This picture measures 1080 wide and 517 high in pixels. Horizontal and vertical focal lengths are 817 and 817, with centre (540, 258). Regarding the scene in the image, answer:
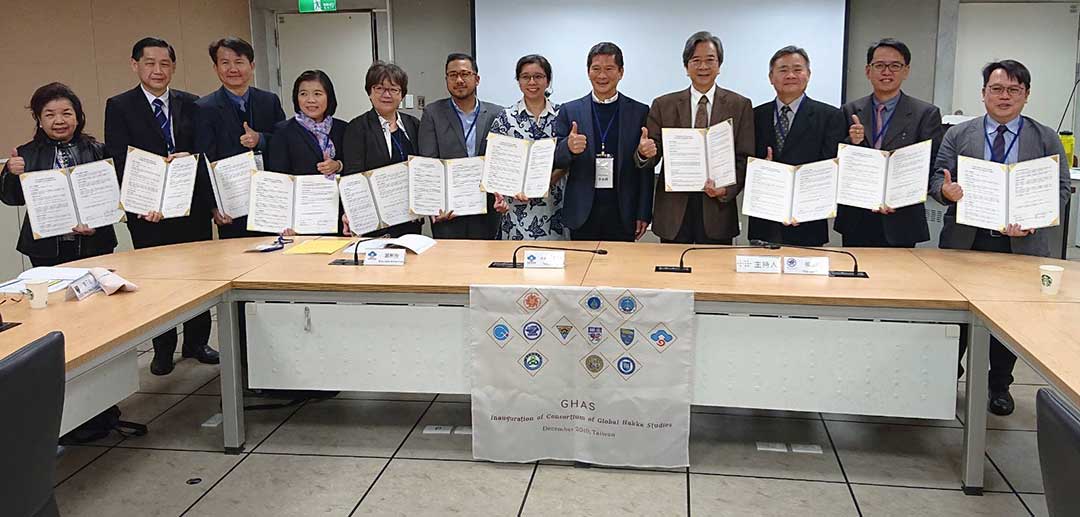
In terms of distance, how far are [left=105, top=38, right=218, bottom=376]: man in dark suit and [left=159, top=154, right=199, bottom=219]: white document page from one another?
0.06 meters

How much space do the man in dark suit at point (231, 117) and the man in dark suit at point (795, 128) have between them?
8.35ft

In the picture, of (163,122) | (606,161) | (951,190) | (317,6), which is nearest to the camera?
(951,190)

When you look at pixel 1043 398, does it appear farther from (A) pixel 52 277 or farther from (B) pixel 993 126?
(A) pixel 52 277

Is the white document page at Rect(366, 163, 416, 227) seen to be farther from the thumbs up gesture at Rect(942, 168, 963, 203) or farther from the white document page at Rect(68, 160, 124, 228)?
the thumbs up gesture at Rect(942, 168, 963, 203)

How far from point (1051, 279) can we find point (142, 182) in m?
3.69

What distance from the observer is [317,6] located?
815cm

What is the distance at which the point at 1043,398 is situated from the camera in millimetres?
1252

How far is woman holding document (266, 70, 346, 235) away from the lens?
4027 mm

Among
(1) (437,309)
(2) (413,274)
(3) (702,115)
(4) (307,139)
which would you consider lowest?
(1) (437,309)

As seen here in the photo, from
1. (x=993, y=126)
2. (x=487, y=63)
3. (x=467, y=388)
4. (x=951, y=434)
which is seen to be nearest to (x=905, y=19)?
(x=487, y=63)

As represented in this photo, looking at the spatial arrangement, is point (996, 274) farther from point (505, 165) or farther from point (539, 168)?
point (505, 165)

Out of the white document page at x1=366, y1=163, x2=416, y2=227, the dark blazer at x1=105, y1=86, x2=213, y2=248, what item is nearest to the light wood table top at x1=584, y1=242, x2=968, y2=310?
the white document page at x1=366, y1=163, x2=416, y2=227

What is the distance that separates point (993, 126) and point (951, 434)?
52.0 inches

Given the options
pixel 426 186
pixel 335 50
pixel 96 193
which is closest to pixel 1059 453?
pixel 426 186
